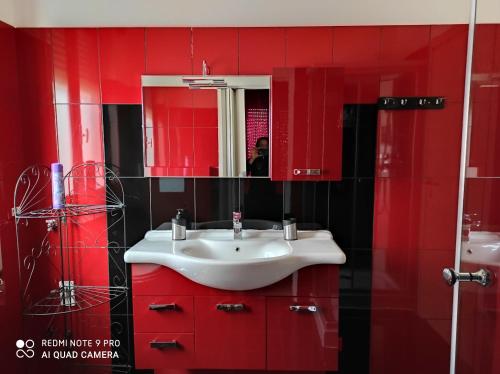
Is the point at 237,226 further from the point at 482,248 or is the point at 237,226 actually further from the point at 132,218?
the point at 482,248

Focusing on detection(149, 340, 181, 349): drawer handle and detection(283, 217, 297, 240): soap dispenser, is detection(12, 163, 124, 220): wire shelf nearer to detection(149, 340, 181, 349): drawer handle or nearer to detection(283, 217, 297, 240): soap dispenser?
detection(149, 340, 181, 349): drawer handle

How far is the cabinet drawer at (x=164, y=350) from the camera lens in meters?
1.54

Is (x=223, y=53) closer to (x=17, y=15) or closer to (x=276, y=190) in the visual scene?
(x=276, y=190)

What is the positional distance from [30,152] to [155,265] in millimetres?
1008

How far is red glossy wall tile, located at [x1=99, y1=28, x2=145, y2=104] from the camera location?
1746 mm

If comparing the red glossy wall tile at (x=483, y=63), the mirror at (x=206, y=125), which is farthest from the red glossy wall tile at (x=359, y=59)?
the red glossy wall tile at (x=483, y=63)

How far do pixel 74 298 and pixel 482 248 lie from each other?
1.97 m

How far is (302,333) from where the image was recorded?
155 cm

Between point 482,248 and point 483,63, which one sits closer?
point 482,248

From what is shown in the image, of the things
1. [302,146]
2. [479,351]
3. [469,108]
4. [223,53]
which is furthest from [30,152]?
[479,351]

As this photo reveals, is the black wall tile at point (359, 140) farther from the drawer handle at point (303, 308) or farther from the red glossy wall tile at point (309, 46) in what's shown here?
the drawer handle at point (303, 308)

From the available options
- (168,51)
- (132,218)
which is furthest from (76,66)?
(132,218)

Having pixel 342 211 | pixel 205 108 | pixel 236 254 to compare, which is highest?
pixel 205 108

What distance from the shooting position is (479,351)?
3.98 ft
